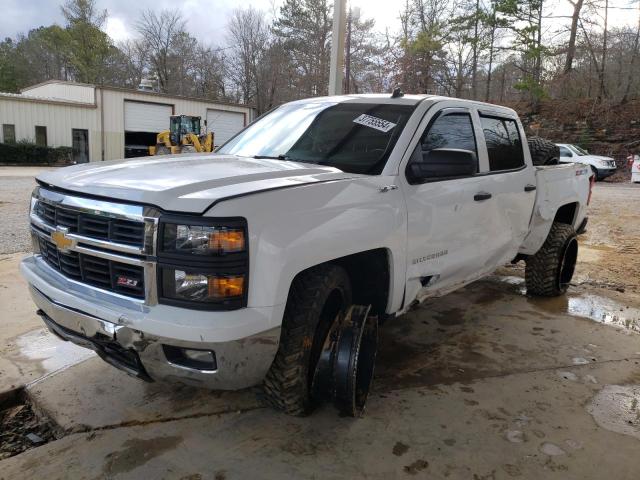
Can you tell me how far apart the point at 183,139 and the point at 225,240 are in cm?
2423

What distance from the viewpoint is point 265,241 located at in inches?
90.6

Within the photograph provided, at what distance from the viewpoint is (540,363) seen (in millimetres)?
3865

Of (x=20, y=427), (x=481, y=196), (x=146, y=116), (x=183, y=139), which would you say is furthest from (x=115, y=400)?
(x=146, y=116)

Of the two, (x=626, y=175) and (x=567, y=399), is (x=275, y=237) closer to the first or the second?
(x=567, y=399)

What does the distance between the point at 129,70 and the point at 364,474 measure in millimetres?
56303

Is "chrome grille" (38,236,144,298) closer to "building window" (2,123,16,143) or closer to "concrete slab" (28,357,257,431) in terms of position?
"concrete slab" (28,357,257,431)

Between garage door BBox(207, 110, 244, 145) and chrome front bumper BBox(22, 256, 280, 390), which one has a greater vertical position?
garage door BBox(207, 110, 244, 145)

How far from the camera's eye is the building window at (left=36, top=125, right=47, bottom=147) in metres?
31.6

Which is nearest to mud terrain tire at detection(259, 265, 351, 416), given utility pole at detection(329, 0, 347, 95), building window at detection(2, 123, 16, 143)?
utility pole at detection(329, 0, 347, 95)

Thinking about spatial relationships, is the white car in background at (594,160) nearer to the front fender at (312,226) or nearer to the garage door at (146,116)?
the front fender at (312,226)

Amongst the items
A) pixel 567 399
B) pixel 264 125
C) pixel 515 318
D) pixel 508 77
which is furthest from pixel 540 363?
pixel 508 77

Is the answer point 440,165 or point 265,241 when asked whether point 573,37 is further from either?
point 265,241

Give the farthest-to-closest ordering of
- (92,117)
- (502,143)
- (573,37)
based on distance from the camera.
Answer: (92,117), (573,37), (502,143)

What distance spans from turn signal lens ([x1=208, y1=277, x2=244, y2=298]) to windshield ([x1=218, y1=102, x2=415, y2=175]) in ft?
4.01
